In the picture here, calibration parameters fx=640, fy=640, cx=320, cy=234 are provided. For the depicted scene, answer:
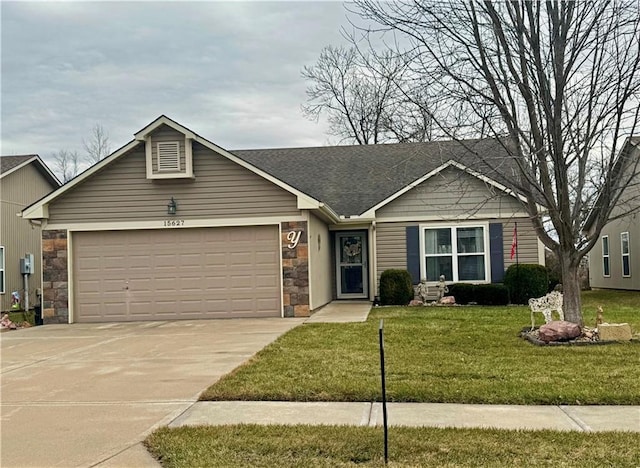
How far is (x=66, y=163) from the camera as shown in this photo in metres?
45.0

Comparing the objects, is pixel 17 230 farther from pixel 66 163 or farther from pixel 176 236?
pixel 66 163

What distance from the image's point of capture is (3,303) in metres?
21.3

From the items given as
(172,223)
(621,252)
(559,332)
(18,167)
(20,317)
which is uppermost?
(18,167)

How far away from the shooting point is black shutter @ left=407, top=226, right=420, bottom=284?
708 inches

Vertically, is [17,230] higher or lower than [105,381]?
higher

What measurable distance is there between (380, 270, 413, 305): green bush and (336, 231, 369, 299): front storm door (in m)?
2.23

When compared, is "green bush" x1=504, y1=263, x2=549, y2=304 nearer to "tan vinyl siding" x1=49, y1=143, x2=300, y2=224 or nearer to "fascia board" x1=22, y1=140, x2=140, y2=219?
"tan vinyl siding" x1=49, y1=143, x2=300, y2=224

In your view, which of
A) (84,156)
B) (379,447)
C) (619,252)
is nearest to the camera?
(379,447)

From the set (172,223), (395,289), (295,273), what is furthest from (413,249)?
(172,223)

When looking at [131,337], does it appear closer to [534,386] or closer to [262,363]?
[262,363]

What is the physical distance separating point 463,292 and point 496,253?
5.31 ft

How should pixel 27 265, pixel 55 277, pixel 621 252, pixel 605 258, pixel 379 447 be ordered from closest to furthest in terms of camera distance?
1. pixel 379 447
2. pixel 55 277
3. pixel 27 265
4. pixel 621 252
5. pixel 605 258

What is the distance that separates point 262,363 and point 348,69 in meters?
28.2

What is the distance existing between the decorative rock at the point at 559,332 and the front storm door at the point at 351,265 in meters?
9.85
